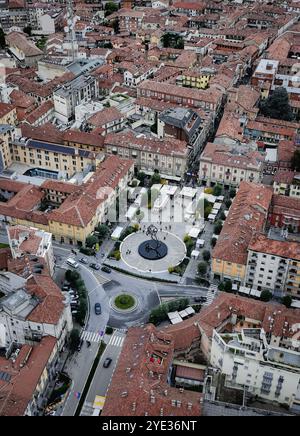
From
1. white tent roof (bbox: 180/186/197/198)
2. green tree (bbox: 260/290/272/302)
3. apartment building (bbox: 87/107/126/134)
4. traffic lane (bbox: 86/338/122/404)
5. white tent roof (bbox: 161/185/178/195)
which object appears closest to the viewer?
traffic lane (bbox: 86/338/122/404)

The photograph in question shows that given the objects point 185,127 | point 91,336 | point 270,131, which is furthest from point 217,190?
point 91,336

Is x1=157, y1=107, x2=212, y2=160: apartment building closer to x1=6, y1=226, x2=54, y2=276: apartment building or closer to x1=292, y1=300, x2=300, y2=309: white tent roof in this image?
x1=6, y1=226, x2=54, y2=276: apartment building

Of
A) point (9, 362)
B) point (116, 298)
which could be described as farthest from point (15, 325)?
point (116, 298)

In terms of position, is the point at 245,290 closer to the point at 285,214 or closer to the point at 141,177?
the point at 285,214

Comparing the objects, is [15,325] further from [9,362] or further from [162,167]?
[162,167]

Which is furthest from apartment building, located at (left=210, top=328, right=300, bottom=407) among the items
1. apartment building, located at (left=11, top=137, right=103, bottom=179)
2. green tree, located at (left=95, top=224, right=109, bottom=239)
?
apartment building, located at (left=11, top=137, right=103, bottom=179)

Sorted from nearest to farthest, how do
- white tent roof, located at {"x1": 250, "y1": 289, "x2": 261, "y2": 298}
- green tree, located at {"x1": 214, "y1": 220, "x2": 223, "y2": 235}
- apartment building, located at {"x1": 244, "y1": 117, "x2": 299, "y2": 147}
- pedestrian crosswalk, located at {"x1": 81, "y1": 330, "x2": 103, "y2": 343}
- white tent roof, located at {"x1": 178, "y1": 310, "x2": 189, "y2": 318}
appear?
pedestrian crosswalk, located at {"x1": 81, "y1": 330, "x2": 103, "y2": 343} → white tent roof, located at {"x1": 178, "y1": 310, "x2": 189, "y2": 318} → white tent roof, located at {"x1": 250, "y1": 289, "x2": 261, "y2": 298} → green tree, located at {"x1": 214, "y1": 220, "x2": 223, "y2": 235} → apartment building, located at {"x1": 244, "y1": 117, "x2": 299, "y2": 147}
